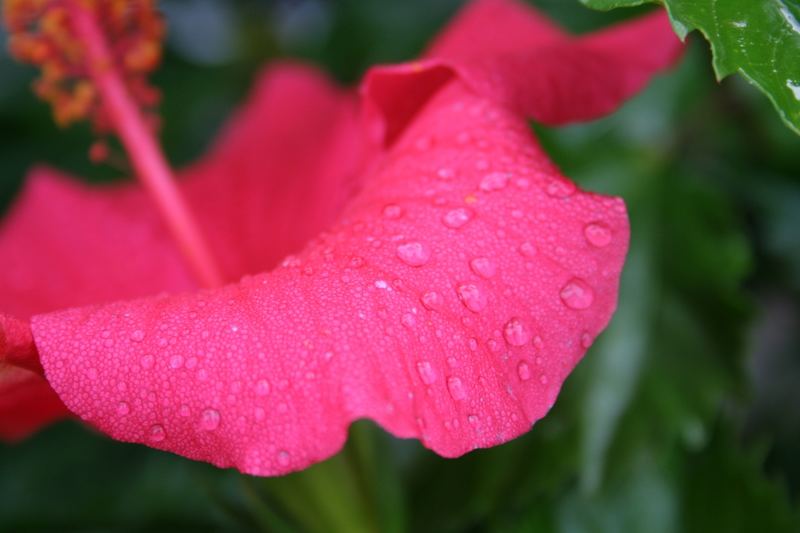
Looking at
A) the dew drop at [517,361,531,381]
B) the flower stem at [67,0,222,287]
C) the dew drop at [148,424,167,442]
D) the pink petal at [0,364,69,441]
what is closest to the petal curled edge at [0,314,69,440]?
the pink petal at [0,364,69,441]

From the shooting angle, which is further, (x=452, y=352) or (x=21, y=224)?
(x=21, y=224)

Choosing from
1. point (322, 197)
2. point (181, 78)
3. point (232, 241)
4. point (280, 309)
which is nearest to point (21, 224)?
point (232, 241)

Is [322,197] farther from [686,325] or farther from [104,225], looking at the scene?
[686,325]

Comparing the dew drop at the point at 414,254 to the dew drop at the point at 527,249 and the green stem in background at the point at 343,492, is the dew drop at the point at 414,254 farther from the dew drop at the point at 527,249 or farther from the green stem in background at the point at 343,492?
the green stem in background at the point at 343,492

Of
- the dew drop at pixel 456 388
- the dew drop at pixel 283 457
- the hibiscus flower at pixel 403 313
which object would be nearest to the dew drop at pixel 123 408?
the hibiscus flower at pixel 403 313

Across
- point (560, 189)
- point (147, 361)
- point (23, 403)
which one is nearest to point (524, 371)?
point (560, 189)

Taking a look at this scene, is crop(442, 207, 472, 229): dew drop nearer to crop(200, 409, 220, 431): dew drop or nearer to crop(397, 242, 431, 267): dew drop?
crop(397, 242, 431, 267): dew drop
